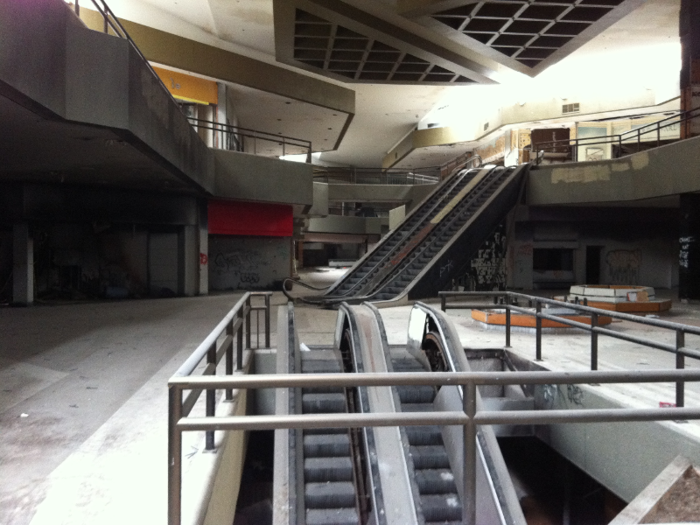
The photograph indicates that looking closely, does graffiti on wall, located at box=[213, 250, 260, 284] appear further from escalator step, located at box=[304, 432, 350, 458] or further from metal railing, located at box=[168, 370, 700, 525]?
metal railing, located at box=[168, 370, 700, 525]

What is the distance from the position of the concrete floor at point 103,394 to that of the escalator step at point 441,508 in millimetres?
1850

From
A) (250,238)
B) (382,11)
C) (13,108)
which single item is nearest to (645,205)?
(382,11)

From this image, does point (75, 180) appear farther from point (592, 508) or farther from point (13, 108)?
point (592, 508)

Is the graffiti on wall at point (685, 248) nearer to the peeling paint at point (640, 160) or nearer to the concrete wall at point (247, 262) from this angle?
the peeling paint at point (640, 160)

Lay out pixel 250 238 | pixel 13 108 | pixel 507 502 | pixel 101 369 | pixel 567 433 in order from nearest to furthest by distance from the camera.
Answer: pixel 507 502 < pixel 567 433 < pixel 101 369 < pixel 13 108 < pixel 250 238

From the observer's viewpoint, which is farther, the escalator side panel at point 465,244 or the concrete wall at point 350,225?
the concrete wall at point 350,225

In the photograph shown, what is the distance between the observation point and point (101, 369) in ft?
18.2

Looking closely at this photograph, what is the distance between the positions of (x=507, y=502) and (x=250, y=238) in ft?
45.4

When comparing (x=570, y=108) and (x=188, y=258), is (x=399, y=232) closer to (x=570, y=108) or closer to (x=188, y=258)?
(x=188, y=258)

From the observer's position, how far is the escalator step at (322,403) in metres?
5.38

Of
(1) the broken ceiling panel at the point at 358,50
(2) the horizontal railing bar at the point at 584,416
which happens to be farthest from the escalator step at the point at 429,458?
(1) the broken ceiling panel at the point at 358,50

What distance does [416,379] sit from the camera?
1981 mm

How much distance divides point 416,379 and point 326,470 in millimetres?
3220

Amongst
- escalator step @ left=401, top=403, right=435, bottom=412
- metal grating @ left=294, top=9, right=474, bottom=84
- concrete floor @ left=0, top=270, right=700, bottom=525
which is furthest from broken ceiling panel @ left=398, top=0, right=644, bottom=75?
escalator step @ left=401, top=403, right=435, bottom=412
